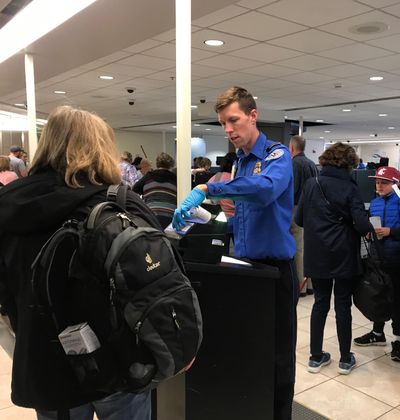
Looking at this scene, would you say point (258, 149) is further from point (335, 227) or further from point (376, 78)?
point (376, 78)

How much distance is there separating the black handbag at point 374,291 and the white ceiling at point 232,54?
6.69 ft

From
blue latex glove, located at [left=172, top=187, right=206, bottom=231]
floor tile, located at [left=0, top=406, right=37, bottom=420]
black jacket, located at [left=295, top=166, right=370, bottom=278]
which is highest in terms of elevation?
blue latex glove, located at [left=172, top=187, right=206, bottom=231]

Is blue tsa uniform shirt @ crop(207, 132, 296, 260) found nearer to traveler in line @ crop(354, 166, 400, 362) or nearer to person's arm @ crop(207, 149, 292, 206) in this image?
person's arm @ crop(207, 149, 292, 206)

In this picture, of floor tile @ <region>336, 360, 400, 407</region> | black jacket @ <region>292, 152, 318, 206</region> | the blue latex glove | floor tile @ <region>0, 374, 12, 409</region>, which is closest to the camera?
the blue latex glove

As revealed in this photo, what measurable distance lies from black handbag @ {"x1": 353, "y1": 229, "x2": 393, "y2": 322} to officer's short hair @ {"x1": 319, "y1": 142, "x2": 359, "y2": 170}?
1.53 feet

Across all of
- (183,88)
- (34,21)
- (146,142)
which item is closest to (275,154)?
(183,88)

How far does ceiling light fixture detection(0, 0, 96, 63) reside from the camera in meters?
3.43

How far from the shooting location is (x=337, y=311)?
286 cm

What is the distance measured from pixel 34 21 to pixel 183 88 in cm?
264

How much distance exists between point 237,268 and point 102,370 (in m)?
0.61

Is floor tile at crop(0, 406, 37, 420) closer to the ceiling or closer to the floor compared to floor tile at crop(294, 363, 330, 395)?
closer to the ceiling

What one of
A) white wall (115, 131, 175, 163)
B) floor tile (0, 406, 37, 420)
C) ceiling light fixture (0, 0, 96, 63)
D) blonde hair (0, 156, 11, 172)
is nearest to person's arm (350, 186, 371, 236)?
floor tile (0, 406, 37, 420)

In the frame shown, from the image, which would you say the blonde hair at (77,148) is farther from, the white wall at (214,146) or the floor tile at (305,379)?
the white wall at (214,146)

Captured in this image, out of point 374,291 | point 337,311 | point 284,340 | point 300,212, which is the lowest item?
point 337,311
